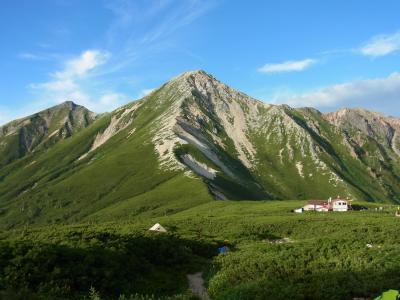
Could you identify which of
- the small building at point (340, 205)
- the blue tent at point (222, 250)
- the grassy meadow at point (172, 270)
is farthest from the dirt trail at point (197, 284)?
the small building at point (340, 205)

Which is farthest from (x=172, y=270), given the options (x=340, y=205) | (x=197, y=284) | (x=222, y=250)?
(x=340, y=205)

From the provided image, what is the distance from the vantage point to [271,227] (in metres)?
102

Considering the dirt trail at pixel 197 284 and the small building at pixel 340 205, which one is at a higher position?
the dirt trail at pixel 197 284

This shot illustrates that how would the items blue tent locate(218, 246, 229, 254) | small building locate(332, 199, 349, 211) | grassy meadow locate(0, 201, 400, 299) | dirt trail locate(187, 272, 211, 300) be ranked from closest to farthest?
grassy meadow locate(0, 201, 400, 299) → dirt trail locate(187, 272, 211, 300) → blue tent locate(218, 246, 229, 254) → small building locate(332, 199, 349, 211)

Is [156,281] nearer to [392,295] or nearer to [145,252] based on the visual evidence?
[145,252]

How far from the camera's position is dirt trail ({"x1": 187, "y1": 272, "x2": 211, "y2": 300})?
36.5 meters

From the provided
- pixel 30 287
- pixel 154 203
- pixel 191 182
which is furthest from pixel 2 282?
pixel 191 182

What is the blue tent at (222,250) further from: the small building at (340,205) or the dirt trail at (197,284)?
the small building at (340,205)

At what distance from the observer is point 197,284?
1663 inches

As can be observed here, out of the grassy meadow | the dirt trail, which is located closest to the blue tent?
the grassy meadow

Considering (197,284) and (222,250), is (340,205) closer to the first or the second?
(222,250)

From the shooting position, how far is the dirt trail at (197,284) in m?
36.5

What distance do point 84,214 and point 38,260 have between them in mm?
160360

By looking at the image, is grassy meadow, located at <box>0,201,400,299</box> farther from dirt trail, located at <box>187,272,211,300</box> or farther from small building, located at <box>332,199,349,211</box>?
small building, located at <box>332,199,349,211</box>
